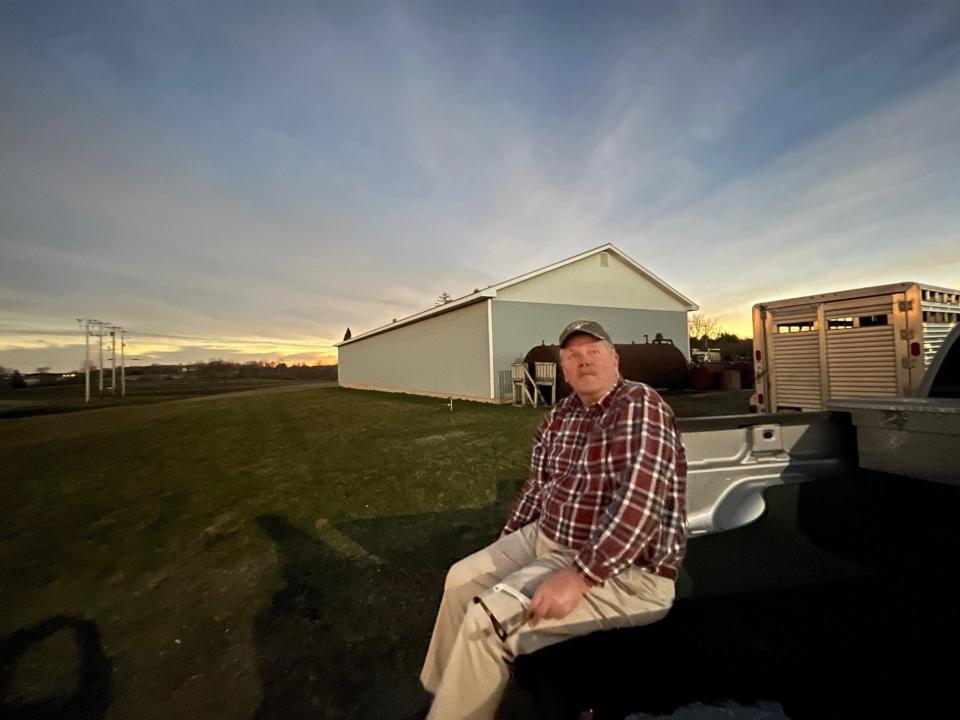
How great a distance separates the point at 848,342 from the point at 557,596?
20.5ft

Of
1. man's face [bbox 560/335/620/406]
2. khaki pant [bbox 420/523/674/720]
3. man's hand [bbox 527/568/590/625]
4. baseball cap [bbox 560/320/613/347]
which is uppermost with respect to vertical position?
baseball cap [bbox 560/320/613/347]

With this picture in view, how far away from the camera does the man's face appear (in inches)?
74.5

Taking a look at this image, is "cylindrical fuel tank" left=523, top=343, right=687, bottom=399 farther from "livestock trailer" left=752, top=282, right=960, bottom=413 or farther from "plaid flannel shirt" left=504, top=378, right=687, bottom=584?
"plaid flannel shirt" left=504, top=378, right=687, bottom=584

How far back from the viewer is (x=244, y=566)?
369 cm

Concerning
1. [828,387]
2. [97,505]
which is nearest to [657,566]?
[828,387]

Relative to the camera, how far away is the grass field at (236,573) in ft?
7.52

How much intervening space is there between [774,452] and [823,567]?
2.62 feet

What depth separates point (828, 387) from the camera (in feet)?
19.7

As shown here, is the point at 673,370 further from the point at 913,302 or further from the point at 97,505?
the point at 97,505

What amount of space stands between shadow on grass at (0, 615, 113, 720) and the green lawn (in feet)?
0.07

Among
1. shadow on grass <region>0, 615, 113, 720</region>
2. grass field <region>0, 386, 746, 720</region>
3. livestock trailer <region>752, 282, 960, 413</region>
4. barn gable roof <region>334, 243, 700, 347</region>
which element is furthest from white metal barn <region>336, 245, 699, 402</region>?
shadow on grass <region>0, 615, 113, 720</region>

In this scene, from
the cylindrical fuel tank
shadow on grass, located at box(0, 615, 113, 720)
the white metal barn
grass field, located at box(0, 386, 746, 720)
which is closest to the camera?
shadow on grass, located at box(0, 615, 113, 720)

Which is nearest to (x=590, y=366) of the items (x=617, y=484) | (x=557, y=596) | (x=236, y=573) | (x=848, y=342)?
(x=617, y=484)

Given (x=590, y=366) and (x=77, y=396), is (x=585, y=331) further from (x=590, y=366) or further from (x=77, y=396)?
(x=77, y=396)
